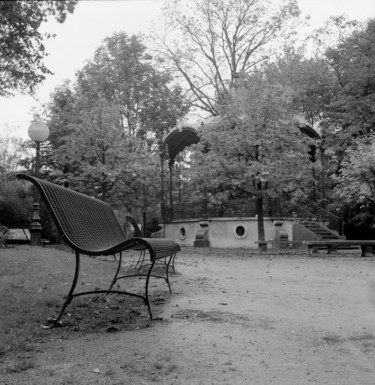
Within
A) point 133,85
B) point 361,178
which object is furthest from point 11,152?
point 361,178

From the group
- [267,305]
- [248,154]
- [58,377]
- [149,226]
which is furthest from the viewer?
[149,226]

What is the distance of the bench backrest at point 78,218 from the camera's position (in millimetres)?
3591

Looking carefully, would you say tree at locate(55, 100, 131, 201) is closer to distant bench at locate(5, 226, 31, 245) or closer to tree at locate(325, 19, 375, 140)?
distant bench at locate(5, 226, 31, 245)

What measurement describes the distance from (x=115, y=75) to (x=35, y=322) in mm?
27507

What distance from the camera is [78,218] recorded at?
4.14 m

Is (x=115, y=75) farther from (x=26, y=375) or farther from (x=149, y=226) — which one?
(x=26, y=375)

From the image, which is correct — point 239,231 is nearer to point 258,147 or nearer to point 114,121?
Answer: point 258,147

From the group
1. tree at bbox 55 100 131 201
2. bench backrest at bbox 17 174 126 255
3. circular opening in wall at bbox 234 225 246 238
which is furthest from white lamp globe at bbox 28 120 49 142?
circular opening in wall at bbox 234 225 246 238

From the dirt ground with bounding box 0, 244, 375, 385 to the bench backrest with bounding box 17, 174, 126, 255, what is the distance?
2.45 feet

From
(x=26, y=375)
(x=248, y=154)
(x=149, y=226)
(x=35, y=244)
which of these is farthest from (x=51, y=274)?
(x=149, y=226)

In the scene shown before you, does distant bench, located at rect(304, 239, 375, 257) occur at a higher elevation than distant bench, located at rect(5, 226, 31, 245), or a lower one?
lower

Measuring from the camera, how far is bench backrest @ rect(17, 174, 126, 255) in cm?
359

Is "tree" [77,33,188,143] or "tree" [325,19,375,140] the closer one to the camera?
"tree" [325,19,375,140]

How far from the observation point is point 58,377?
2.49m
